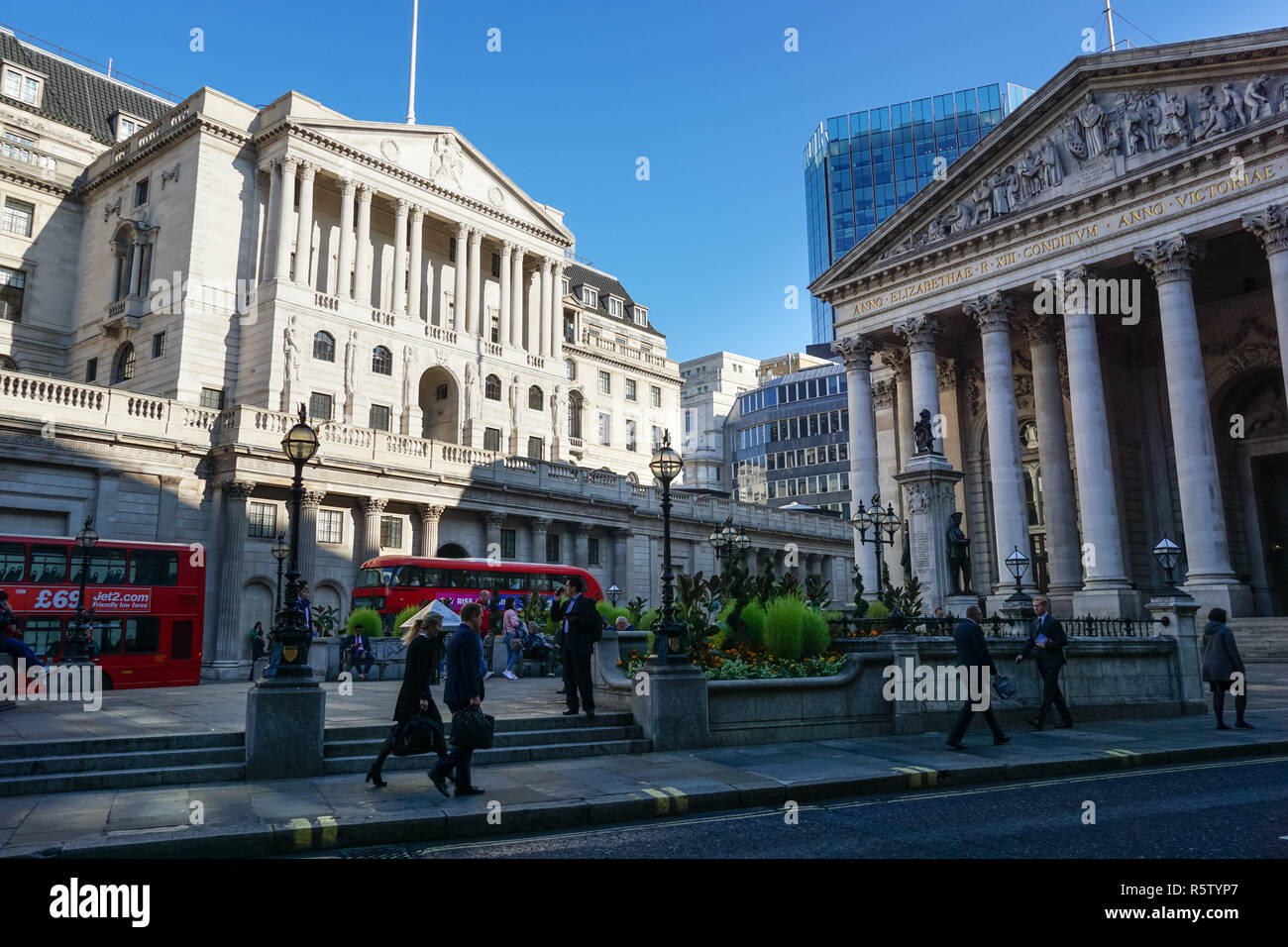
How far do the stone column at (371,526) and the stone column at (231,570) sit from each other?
198 inches

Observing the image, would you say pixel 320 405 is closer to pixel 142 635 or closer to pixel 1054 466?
pixel 142 635

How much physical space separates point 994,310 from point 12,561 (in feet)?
110

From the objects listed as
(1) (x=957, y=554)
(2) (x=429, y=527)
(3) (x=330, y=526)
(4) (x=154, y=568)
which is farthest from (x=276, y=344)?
(1) (x=957, y=554)

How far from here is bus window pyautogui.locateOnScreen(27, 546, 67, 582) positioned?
894 inches

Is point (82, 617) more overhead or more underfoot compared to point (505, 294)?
more underfoot

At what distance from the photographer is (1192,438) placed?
29312 mm

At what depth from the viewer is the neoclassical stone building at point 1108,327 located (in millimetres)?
29078

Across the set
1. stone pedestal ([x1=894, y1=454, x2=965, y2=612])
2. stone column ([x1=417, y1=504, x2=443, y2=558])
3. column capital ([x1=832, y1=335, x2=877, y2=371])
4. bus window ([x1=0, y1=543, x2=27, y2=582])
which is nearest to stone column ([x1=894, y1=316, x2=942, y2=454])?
column capital ([x1=832, y1=335, x2=877, y2=371])

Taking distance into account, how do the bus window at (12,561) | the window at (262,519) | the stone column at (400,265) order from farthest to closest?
Answer: 1. the stone column at (400,265)
2. the window at (262,519)
3. the bus window at (12,561)

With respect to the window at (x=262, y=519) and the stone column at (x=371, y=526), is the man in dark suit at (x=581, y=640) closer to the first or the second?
the window at (x=262, y=519)

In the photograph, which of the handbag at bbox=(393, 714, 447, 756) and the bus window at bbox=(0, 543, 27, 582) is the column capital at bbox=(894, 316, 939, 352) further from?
the handbag at bbox=(393, 714, 447, 756)

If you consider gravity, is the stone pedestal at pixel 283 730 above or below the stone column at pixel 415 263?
below

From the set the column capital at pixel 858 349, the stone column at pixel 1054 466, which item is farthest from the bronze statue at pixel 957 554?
the column capital at pixel 858 349
